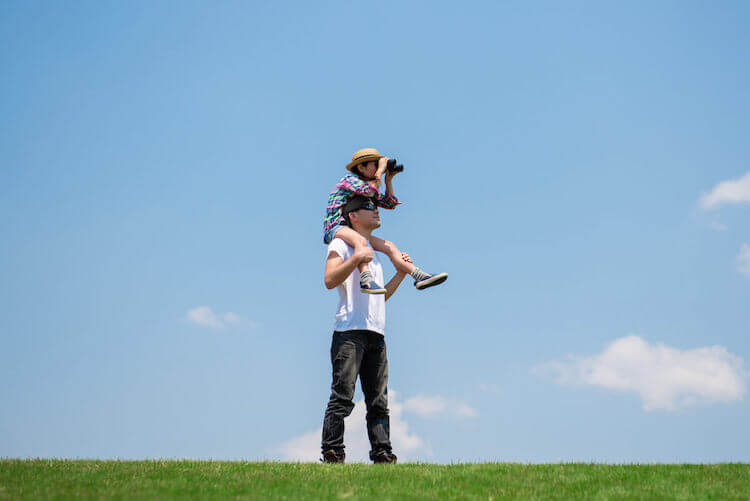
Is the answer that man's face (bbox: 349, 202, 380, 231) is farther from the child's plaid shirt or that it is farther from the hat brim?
the hat brim

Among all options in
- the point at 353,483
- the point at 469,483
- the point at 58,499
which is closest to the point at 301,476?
the point at 353,483

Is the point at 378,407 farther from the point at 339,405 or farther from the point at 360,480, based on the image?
the point at 360,480

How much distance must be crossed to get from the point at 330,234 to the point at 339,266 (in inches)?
22.5

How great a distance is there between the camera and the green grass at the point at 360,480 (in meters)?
5.37

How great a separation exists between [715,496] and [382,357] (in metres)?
3.38

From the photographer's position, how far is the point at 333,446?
7.17m

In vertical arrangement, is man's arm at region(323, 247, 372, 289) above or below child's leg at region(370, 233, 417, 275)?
below

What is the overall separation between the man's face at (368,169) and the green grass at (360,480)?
3.12 metres

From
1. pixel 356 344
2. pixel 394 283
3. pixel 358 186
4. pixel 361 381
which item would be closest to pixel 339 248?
pixel 358 186

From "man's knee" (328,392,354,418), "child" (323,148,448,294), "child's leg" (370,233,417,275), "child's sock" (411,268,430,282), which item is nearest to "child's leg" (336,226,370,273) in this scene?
"child" (323,148,448,294)

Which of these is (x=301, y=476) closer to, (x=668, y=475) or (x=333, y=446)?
(x=333, y=446)

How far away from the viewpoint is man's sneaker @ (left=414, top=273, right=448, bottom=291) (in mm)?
7391

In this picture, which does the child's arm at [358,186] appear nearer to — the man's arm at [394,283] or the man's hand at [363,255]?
the man's hand at [363,255]

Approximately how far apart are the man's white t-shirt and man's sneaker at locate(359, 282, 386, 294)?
0.15 metres
